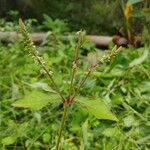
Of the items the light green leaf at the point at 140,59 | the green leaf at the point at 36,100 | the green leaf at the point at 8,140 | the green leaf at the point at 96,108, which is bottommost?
the green leaf at the point at 8,140

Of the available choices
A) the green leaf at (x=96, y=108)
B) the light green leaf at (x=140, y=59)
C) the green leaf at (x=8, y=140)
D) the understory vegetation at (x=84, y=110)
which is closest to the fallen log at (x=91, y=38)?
the understory vegetation at (x=84, y=110)

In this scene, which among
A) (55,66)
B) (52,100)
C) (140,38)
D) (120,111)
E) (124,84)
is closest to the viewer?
(52,100)

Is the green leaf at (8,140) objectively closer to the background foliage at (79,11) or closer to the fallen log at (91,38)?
the fallen log at (91,38)

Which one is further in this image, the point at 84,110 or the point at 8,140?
the point at 84,110

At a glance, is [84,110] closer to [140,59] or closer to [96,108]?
[140,59]

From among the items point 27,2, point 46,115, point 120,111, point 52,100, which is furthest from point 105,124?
point 27,2

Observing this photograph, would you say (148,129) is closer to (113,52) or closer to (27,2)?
(113,52)

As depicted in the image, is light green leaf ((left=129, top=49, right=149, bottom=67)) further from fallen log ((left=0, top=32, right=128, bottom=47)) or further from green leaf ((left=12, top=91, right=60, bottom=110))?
green leaf ((left=12, top=91, right=60, bottom=110))

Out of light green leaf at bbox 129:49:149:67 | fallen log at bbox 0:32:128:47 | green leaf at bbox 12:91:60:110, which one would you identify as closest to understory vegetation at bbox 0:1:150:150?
light green leaf at bbox 129:49:149:67

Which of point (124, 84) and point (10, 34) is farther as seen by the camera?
point (10, 34)

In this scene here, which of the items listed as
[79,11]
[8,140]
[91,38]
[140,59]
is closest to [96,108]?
[8,140]

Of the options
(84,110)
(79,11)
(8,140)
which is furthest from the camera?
(79,11)
